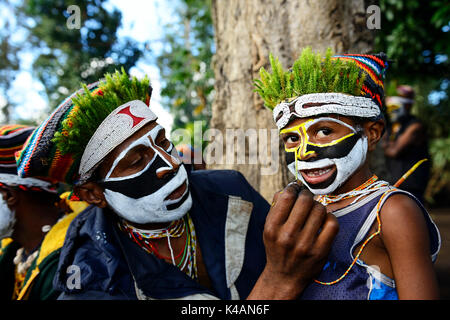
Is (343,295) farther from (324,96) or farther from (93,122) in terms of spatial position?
(93,122)

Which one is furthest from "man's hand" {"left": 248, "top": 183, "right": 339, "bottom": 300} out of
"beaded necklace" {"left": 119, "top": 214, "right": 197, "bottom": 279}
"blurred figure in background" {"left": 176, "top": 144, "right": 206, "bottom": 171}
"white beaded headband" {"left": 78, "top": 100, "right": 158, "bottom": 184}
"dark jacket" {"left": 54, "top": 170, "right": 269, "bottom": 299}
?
"blurred figure in background" {"left": 176, "top": 144, "right": 206, "bottom": 171}

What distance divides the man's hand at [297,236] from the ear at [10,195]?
2.13 meters

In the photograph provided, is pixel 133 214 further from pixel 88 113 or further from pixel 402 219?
pixel 402 219

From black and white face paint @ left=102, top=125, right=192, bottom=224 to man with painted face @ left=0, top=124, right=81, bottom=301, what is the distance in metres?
0.73

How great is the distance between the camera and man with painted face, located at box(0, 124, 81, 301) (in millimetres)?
2311

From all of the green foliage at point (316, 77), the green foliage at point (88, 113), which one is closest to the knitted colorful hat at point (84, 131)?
the green foliage at point (88, 113)

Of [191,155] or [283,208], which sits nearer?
[283,208]

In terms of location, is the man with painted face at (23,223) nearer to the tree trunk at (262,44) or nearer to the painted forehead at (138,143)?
the painted forehead at (138,143)

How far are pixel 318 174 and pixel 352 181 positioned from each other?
19cm

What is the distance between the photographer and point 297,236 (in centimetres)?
121

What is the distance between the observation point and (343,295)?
1461 millimetres

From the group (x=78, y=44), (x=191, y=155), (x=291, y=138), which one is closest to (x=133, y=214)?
(x=291, y=138)

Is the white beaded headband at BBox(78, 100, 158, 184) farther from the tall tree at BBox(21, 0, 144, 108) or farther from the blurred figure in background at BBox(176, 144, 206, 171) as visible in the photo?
the tall tree at BBox(21, 0, 144, 108)
